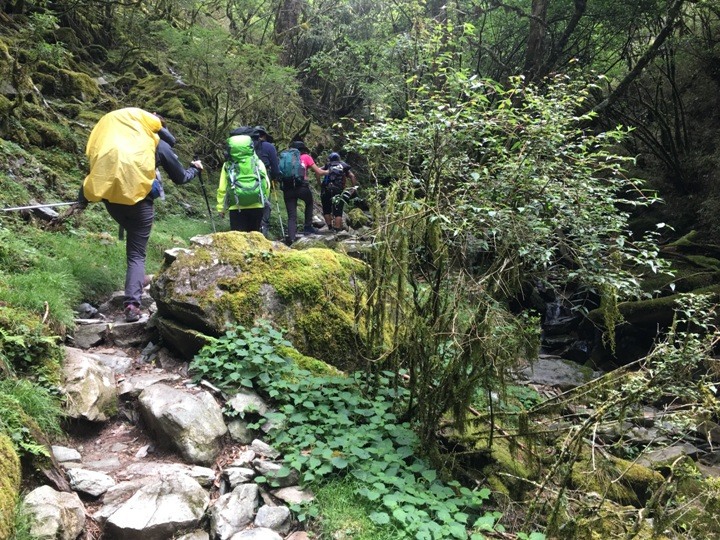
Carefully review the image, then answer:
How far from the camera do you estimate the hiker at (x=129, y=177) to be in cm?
563

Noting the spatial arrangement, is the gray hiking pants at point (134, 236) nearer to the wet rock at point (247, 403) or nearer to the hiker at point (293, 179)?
the wet rock at point (247, 403)

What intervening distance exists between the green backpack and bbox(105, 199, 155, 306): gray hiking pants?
227cm

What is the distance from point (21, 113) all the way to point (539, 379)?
10975 mm

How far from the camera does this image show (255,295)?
5574 mm

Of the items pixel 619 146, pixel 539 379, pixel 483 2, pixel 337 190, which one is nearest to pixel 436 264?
pixel 539 379

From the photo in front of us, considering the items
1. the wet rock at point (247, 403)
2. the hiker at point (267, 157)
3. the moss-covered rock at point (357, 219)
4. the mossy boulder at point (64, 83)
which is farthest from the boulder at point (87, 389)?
the moss-covered rock at point (357, 219)

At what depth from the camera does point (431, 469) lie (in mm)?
4055

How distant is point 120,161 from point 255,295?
2264 millimetres

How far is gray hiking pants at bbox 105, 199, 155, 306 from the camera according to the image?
5.91 m

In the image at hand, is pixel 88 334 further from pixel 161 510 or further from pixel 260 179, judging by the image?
pixel 260 179

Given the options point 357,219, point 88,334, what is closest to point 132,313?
point 88,334

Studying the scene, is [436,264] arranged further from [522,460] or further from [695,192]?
[695,192]

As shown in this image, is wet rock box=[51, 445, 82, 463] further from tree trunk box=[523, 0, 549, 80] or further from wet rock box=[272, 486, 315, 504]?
tree trunk box=[523, 0, 549, 80]

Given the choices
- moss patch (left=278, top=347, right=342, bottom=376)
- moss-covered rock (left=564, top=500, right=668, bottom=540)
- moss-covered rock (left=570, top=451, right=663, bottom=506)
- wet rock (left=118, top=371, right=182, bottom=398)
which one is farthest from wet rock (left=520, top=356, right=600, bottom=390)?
wet rock (left=118, top=371, right=182, bottom=398)
